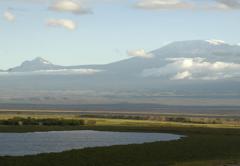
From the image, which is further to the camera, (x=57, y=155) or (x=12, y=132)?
(x=12, y=132)

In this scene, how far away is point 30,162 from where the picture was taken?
5934 centimetres

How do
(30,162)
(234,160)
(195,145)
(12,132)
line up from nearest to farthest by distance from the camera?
(30,162), (234,160), (195,145), (12,132)

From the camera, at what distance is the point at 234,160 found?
64.6 metres

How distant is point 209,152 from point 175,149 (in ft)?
14.5

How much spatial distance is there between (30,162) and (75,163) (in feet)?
13.0

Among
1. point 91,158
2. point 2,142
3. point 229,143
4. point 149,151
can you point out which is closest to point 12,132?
point 2,142

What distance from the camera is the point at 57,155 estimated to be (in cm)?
6644

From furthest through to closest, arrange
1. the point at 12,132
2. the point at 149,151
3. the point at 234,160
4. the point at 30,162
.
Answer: the point at 12,132
the point at 149,151
the point at 234,160
the point at 30,162

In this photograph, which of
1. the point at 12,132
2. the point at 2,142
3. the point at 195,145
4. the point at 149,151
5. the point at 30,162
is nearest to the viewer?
the point at 30,162

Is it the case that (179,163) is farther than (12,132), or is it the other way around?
(12,132)

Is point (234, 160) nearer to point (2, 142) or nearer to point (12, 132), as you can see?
point (2, 142)

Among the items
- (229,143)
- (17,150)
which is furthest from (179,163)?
(229,143)

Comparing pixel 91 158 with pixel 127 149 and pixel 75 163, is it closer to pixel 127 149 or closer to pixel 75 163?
pixel 75 163

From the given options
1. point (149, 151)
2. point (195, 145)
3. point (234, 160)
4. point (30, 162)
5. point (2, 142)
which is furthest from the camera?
point (2, 142)
